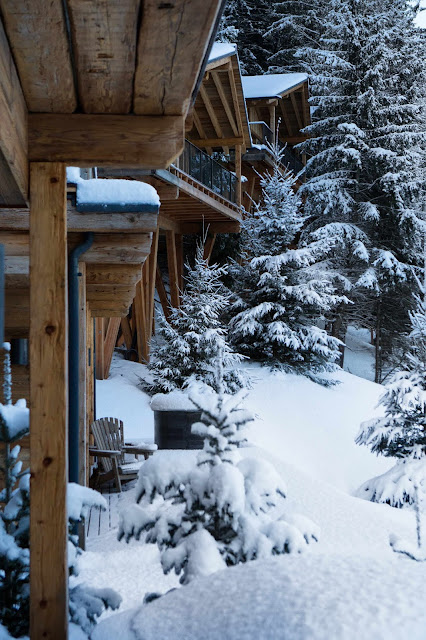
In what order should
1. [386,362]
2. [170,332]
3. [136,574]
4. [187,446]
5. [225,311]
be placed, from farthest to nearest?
[386,362] → [225,311] → [170,332] → [187,446] → [136,574]

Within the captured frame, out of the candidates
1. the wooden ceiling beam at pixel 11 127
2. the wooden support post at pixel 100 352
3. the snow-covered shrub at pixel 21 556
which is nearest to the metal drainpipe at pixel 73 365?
the snow-covered shrub at pixel 21 556

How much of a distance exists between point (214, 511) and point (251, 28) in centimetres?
3076

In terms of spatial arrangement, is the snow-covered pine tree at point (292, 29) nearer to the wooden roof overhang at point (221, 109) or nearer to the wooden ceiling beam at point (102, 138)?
the wooden roof overhang at point (221, 109)

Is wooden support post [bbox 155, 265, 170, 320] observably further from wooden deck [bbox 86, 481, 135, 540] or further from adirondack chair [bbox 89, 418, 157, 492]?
wooden deck [bbox 86, 481, 135, 540]

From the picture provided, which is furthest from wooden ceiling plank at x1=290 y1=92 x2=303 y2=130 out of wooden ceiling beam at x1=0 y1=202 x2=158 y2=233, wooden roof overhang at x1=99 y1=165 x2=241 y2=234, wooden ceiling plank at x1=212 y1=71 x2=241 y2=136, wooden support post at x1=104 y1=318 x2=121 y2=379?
wooden ceiling beam at x1=0 y1=202 x2=158 y2=233

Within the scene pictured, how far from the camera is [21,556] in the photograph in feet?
10.7

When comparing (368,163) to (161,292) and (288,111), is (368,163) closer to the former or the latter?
(288,111)

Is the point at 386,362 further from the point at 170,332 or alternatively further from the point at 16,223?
the point at 16,223

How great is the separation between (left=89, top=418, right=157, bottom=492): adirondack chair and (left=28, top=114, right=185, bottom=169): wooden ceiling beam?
A: 5847mm

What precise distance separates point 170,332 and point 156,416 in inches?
123

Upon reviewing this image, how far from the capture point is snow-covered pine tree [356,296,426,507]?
30.2ft

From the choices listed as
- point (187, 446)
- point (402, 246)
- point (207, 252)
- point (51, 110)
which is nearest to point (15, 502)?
point (51, 110)

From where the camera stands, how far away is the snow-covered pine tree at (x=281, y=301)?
616 inches

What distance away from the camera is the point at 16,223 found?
4.15m
